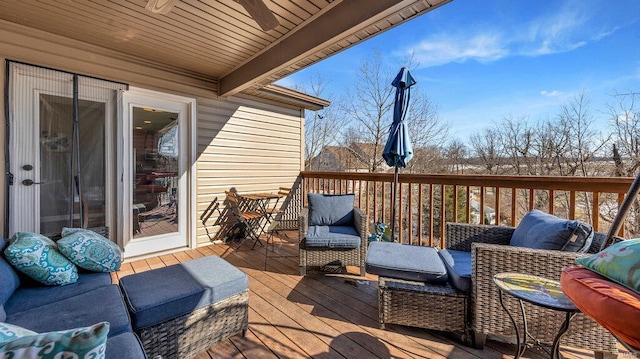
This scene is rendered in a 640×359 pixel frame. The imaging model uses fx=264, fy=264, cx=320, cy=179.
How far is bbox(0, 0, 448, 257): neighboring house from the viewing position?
242cm

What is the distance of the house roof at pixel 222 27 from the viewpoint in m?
2.24

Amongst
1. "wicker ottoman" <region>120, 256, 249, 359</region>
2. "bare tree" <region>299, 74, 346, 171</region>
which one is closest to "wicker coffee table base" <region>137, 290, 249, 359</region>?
"wicker ottoman" <region>120, 256, 249, 359</region>

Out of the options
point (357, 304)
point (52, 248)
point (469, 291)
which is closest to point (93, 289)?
point (52, 248)

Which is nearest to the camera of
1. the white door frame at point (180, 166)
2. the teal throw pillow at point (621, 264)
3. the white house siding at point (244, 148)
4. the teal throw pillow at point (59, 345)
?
the teal throw pillow at point (59, 345)

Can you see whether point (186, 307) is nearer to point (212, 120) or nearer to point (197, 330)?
point (197, 330)

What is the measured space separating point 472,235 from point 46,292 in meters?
3.10

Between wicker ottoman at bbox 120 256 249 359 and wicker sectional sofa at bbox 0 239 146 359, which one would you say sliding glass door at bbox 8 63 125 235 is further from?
wicker ottoman at bbox 120 256 249 359

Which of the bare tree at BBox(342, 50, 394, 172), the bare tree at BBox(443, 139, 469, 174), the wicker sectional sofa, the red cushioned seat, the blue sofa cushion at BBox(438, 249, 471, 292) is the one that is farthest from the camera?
the bare tree at BBox(443, 139, 469, 174)

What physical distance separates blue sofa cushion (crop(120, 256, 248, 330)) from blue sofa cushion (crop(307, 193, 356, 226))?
152 centimetres

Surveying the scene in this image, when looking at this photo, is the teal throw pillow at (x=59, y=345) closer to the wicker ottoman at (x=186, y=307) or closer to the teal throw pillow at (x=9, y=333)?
the teal throw pillow at (x=9, y=333)

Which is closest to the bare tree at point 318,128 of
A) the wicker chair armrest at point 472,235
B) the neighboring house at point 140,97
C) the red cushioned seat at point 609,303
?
the neighboring house at point 140,97

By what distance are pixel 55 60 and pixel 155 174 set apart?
1.54 metres

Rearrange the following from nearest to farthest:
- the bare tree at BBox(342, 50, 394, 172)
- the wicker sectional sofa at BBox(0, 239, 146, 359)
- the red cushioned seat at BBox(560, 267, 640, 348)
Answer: the red cushioned seat at BBox(560, 267, 640, 348) → the wicker sectional sofa at BBox(0, 239, 146, 359) → the bare tree at BBox(342, 50, 394, 172)

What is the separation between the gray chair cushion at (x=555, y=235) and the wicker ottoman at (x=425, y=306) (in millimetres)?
603
